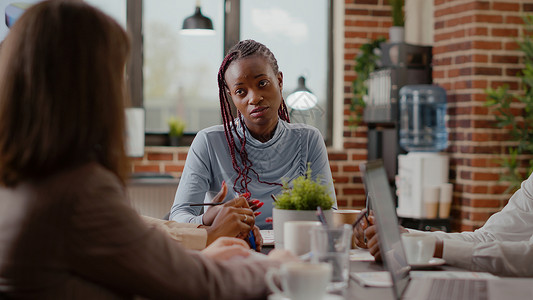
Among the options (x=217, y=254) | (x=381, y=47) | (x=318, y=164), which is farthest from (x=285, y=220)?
(x=381, y=47)

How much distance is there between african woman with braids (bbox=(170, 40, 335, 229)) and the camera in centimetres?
203

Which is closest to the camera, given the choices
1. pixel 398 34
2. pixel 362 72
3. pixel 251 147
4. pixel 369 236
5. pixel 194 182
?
pixel 369 236

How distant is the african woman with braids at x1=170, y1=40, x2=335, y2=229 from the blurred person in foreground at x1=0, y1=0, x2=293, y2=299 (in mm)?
1140

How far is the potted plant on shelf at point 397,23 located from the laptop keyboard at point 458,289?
333 cm

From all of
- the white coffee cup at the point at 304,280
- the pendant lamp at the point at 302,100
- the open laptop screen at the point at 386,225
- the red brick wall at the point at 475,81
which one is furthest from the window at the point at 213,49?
the white coffee cup at the point at 304,280

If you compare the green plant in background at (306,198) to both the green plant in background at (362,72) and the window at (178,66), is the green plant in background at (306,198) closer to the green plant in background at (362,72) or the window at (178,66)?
the green plant in background at (362,72)

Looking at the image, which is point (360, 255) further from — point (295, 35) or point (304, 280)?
point (295, 35)

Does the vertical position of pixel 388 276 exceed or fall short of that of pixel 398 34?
it falls short

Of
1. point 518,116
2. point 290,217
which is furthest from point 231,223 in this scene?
point 518,116

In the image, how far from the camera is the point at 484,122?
3.88 m

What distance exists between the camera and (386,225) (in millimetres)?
1021

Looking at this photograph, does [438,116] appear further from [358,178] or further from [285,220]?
[285,220]

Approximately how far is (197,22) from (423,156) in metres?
1.85

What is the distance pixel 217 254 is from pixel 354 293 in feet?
0.82
